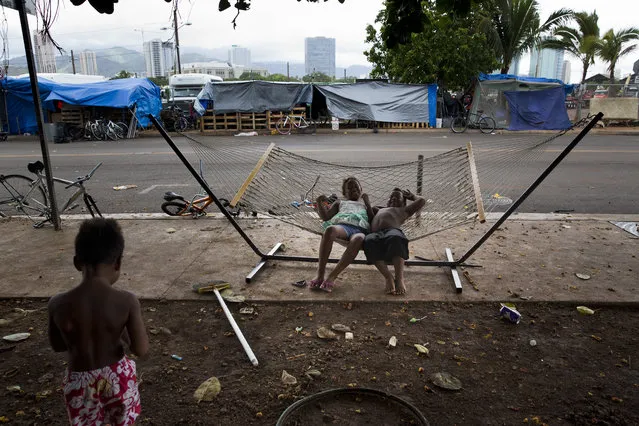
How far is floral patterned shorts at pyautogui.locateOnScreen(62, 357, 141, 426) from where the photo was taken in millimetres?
1566

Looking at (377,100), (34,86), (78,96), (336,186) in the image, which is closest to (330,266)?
(336,186)

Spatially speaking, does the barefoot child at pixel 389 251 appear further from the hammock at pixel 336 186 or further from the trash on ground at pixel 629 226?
the trash on ground at pixel 629 226

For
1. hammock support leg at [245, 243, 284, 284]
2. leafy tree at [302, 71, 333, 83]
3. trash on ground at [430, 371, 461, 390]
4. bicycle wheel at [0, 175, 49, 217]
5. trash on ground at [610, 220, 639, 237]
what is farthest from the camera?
leafy tree at [302, 71, 333, 83]

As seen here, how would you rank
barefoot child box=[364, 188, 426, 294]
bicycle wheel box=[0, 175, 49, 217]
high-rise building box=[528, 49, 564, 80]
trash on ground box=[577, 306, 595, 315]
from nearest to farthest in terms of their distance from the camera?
trash on ground box=[577, 306, 595, 315] → barefoot child box=[364, 188, 426, 294] → bicycle wheel box=[0, 175, 49, 217] → high-rise building box=[528, 49, 564, 80]

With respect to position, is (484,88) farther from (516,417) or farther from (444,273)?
(516,417)

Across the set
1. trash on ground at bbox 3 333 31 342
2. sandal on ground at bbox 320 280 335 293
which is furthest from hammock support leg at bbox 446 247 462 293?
trash on ground at bbox 3 333 31 342

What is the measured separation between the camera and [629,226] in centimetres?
484

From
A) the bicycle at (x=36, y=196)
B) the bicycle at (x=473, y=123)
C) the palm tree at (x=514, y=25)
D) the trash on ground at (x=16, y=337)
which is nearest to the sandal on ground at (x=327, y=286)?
the trash on ground at (x=16, y=337)

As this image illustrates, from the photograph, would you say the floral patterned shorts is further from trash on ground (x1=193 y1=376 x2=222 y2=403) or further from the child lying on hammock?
the child lying on hammock

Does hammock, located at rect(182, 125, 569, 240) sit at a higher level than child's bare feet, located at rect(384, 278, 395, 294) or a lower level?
higher

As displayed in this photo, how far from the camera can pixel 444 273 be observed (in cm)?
373

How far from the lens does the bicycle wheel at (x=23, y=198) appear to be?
5.42 metres

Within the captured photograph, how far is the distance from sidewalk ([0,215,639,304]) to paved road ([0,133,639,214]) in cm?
102

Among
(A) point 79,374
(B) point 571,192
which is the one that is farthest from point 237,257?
(B) point 571,192
